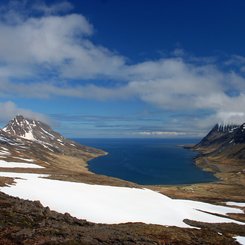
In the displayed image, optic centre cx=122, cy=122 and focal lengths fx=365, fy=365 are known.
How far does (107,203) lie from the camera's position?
204 feet

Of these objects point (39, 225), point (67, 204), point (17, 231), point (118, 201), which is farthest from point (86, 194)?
point (17, 231)

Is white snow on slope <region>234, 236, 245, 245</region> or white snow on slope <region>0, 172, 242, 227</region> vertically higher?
white snow on slope <region>0, 172, 242, 227</region>

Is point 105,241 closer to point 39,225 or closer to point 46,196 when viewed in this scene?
point 39,225

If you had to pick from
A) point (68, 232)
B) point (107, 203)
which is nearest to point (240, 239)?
point (107, 203)

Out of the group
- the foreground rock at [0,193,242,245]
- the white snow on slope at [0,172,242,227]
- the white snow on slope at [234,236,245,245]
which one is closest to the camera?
the foreground rock at [0,193,242,245]

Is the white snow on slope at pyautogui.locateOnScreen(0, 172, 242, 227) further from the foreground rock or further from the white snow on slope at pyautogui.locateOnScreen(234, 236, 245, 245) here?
the white snow on slope at pyautogui.locateOnScreen(234, 236, 245, 245)

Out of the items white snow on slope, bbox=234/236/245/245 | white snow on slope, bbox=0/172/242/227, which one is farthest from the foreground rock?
white snow on slope, bbox=0/172/242/227

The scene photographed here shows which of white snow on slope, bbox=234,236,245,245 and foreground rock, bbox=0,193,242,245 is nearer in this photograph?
foreground rock, bbox=0,193,242,245

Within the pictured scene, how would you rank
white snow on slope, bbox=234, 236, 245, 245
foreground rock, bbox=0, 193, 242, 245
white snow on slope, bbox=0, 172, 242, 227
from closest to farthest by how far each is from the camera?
foreground rock, bbox=0, 193, 242, 245, white snow on slope, bbox=234, 236, 245, 245, white snow on slope, bbox=0, 172, 242, 227

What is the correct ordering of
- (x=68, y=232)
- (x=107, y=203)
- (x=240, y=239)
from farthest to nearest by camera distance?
(x=107, y=203), (x=240, y=239), (x=68, y=232)

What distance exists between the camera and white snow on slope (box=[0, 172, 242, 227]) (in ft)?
178

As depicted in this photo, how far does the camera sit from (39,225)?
1423 inches

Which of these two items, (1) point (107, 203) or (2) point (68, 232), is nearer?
(2) point (68, 232)

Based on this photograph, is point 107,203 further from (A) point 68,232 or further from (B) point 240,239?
(A) point 68,232
